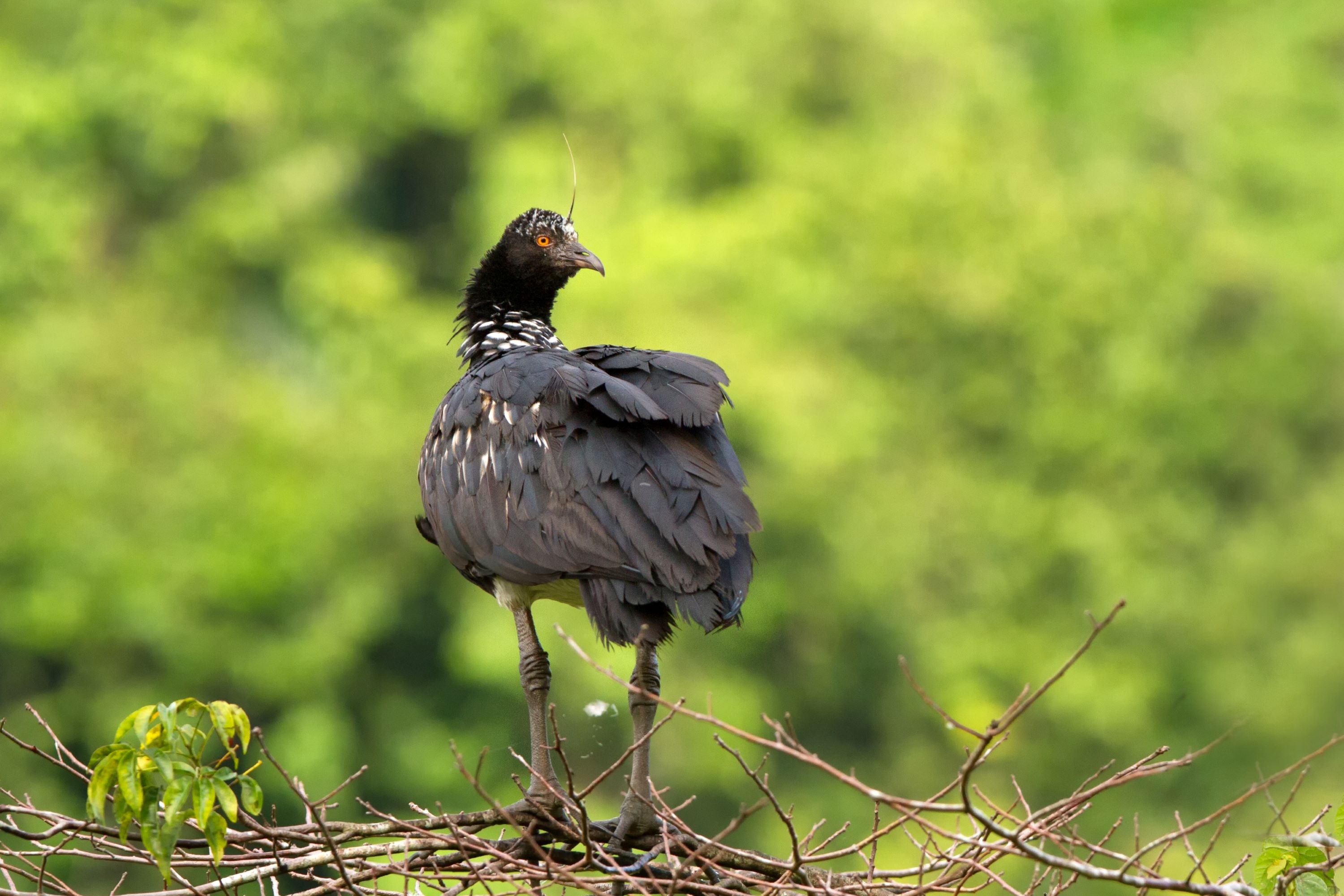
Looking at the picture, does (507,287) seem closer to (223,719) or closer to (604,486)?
(604,486)

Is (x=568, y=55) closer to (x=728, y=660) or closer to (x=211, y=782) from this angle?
(x=728, y=660)

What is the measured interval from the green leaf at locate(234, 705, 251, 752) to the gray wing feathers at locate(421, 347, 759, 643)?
2.99 feet

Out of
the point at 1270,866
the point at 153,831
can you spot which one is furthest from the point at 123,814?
the point at 1270,866

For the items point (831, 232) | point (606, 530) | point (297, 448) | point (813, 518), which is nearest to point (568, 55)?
point (831, 232)

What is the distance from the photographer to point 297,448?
21.8 meters

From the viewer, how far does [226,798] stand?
3.52 m

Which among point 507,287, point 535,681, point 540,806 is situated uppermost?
point 507,287

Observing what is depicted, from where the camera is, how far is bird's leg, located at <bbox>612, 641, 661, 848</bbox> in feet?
14.4

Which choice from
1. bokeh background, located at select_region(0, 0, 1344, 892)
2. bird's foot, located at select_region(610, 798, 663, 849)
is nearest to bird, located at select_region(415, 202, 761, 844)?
bird's foot, located at select_region(610, 798, 663, 849)

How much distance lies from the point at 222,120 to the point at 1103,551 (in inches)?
481

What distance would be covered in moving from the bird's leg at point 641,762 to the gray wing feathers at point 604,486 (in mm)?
111

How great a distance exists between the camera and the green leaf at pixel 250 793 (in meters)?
3.58

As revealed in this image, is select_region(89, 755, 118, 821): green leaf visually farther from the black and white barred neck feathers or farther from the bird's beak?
the bird's beak

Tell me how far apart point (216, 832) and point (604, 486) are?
1298 millimetres
